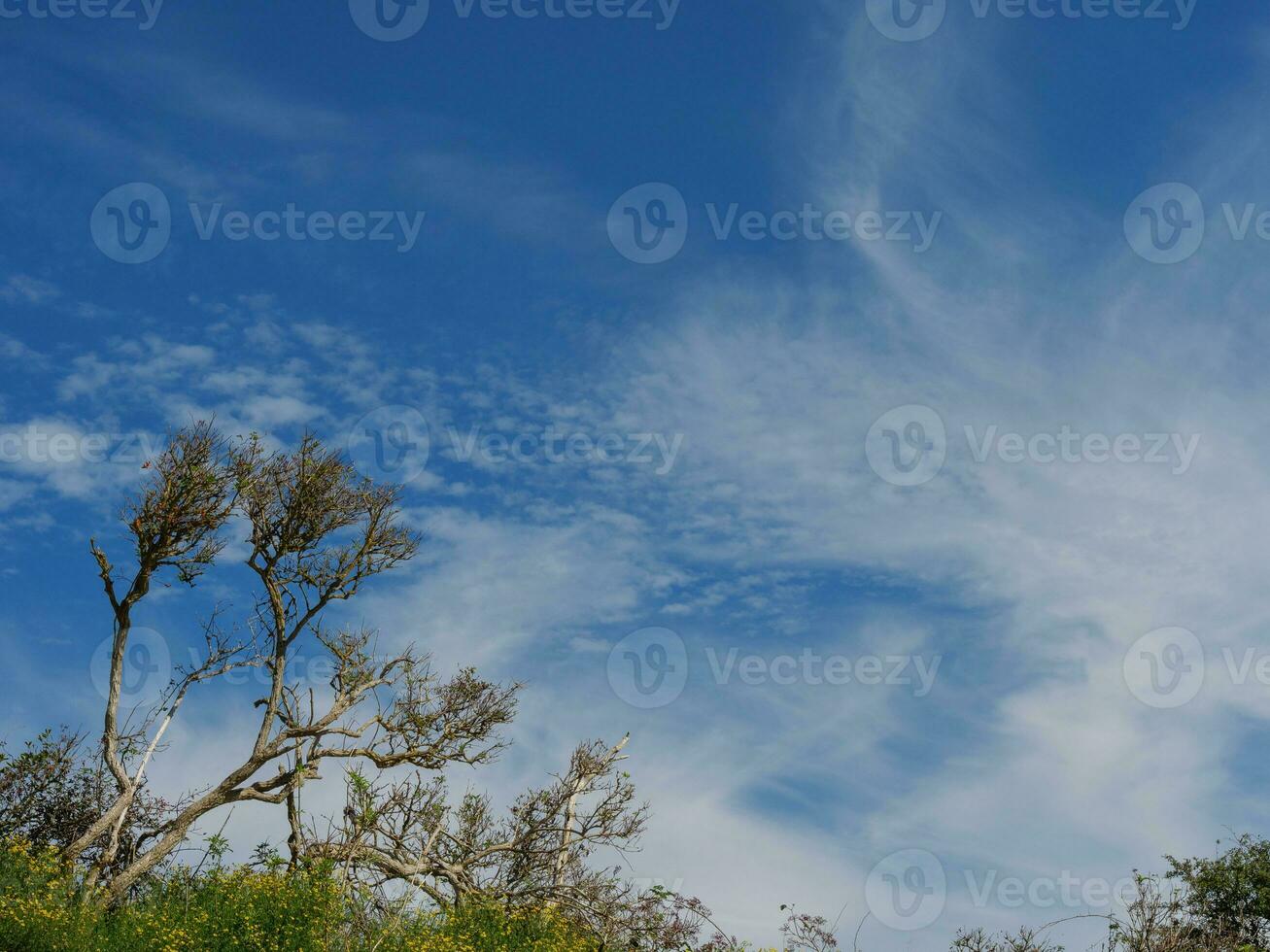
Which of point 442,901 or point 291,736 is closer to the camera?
point 442,901

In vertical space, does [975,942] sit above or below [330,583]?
below

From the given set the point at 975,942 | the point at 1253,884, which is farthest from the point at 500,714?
the point at 1253,884

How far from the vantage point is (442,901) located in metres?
16.7

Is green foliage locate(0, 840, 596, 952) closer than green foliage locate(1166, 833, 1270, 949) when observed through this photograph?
Yes

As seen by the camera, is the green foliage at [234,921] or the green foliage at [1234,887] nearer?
the green foliage at [234,921]

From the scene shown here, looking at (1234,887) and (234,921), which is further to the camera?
(1234,887)

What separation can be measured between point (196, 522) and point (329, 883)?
29.7ft

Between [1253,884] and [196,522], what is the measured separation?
94.6 ft

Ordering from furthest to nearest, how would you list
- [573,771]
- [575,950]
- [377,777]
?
1. [573,771]
2. [377,777]
3. [575,950]

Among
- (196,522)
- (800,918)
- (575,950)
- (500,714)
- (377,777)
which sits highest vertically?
(196,522)

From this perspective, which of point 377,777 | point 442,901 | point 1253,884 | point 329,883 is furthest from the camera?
point 1253,884

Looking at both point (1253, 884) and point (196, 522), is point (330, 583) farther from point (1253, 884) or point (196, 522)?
point (1253, 884)

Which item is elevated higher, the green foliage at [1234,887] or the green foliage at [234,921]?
the green foliage at [1234,887]

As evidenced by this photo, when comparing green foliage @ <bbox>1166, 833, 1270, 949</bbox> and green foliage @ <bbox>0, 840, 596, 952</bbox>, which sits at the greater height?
green foliage @ <bbox>1166, 833, 1270, 949</bbox>
